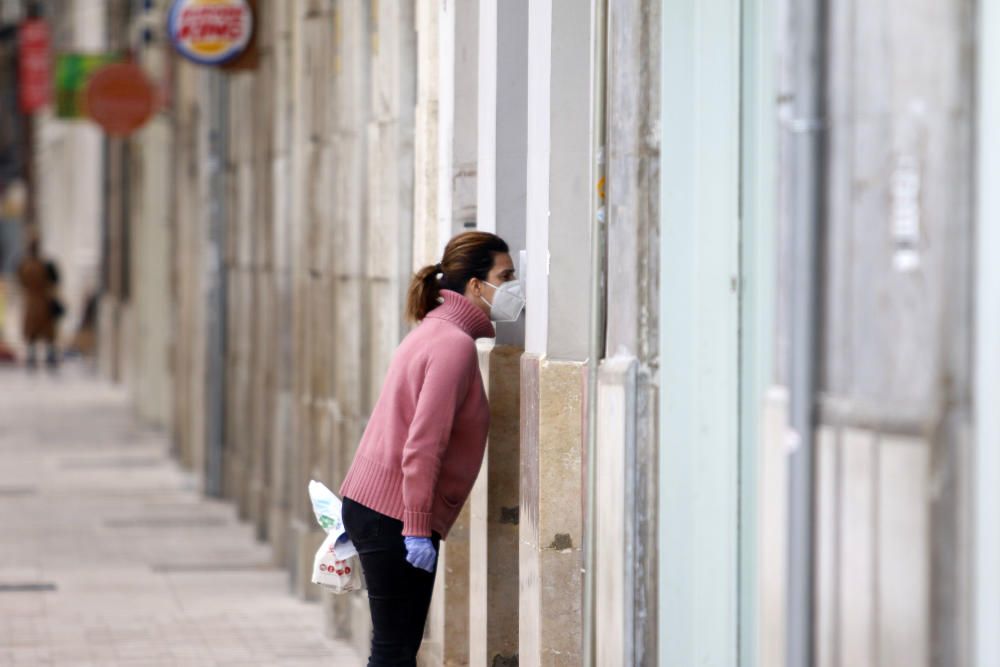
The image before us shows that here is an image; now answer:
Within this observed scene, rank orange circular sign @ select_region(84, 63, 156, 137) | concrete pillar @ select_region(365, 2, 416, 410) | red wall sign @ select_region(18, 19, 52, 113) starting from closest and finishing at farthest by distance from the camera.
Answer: concrete pillar @ select_region(365, 2, 416, 410), orange circular sign @ select_region(84, 63, 156, 137), red wall sign @ select_region(18, 19, 52, 113)

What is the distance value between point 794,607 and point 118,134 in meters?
19.1

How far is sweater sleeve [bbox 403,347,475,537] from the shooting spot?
6473 mm

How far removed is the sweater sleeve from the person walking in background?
26.8 meters

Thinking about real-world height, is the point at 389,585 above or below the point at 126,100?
below

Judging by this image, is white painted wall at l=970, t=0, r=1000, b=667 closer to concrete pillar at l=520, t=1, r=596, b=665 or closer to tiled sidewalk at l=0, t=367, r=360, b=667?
concrete pillar at l=520, t=1, r=596, b=665

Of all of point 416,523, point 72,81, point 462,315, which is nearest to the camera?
point 416,523

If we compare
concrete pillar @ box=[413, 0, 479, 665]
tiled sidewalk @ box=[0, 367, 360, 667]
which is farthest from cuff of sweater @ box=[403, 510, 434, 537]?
tiled sidewalk @ box=[0, 367, 360, 667]

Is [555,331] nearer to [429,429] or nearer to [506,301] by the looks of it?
[506,301]

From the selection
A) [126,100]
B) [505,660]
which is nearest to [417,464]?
[505,660]

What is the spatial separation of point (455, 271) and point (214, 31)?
7876mm

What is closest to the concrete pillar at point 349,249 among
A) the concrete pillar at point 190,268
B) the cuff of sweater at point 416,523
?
the cuff of sweater at point 416,523

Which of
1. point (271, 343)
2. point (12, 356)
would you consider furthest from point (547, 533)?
point (12, 356)

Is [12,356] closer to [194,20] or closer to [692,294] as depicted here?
[194,20]

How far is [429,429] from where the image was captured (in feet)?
21.4
